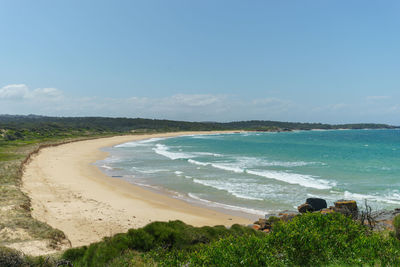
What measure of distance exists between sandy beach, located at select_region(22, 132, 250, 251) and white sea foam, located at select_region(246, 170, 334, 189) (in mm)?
11039

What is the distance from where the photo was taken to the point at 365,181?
→ 87.5ft

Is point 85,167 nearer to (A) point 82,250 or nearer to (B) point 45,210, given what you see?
(B) point 45,210

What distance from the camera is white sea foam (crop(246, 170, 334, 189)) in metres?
24.9

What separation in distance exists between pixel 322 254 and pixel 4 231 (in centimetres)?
1151

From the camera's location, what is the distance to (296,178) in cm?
2783

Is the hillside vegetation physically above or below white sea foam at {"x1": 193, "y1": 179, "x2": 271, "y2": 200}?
above

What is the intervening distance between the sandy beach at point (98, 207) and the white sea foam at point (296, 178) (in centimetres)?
1104

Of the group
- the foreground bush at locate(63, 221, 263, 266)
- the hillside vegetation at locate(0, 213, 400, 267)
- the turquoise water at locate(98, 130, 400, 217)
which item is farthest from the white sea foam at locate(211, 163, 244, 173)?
the hillside vegetation at locate(0, 213, 400, 267)

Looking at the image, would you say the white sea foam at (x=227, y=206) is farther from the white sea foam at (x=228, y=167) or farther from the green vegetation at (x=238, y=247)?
the white sea foam at (x=228, y=167)

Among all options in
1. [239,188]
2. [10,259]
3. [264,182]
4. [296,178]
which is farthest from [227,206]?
[10,259]

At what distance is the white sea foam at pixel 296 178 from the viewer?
24917 millimetres

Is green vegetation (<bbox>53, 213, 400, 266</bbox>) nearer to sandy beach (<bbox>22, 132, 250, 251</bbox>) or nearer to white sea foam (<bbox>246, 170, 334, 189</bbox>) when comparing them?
sandy beach (<bbox>22, 132, 250, 251</bbox>)

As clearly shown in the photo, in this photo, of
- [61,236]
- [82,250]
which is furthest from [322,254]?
[61,236]

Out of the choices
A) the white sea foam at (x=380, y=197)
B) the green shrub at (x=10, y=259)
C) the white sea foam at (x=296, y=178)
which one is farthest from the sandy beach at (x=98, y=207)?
the white sea foam at (x=296, y=178)
